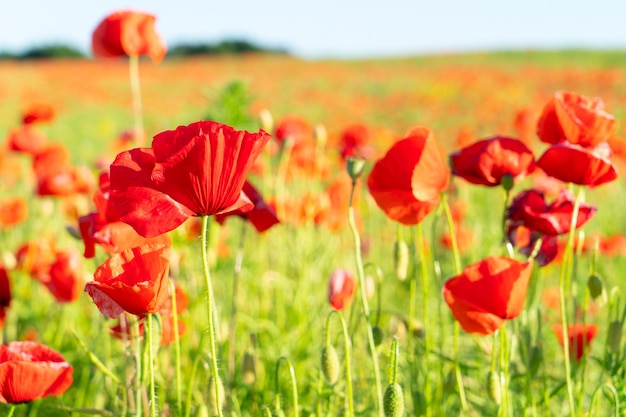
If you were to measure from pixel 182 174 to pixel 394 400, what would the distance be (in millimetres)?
437

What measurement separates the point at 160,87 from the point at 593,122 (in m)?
17.8

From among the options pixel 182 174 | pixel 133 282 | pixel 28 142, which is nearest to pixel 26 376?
pixel 133 282

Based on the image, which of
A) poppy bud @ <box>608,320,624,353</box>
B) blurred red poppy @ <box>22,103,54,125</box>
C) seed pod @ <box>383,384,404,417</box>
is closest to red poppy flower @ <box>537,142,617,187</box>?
poppy bud @ <box>608,320,624,353</box>

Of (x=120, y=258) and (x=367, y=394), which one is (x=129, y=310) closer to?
(x=120, y=258)

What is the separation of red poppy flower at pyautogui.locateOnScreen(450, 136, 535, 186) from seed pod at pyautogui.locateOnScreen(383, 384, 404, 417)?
43 cm

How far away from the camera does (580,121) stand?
4.15 ft

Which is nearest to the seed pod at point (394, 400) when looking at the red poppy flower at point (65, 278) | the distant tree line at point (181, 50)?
the red poppy flower at point (65, 278)

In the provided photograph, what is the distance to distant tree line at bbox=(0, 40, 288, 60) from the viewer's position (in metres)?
38.7

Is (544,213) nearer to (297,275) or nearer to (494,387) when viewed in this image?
(494,387)

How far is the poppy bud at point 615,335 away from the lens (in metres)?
1.36

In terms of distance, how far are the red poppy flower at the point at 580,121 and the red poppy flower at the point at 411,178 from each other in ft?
0.71

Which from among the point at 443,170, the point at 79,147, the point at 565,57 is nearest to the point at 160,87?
the point at 79,147

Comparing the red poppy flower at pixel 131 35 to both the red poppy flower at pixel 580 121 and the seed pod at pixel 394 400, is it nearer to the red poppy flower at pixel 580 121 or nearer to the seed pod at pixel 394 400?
the red poppy flower at pixel 580 121

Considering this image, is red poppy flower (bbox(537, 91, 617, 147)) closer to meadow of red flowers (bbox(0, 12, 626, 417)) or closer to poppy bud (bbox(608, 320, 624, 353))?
meadow of red flowers (bbox(0, 12, 626, 417))
